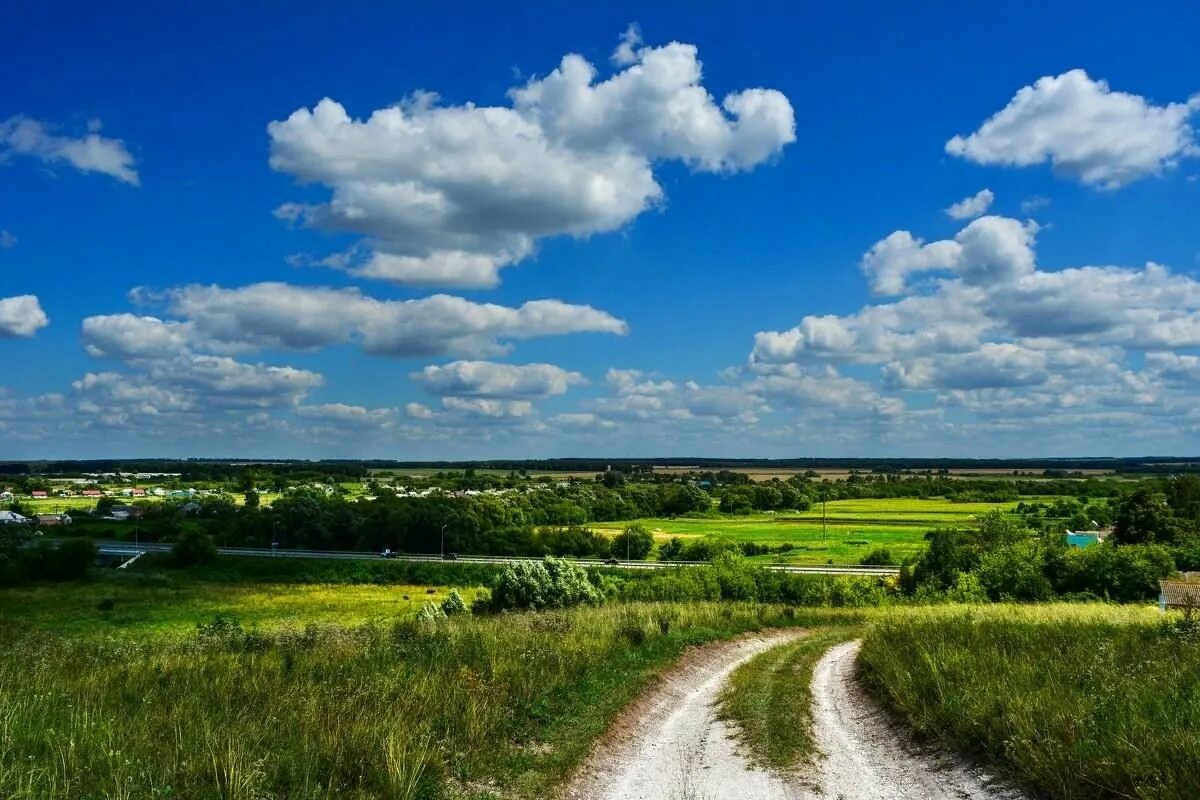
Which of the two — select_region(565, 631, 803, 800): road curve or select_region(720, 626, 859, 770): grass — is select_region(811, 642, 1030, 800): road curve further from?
select_region(565, 631, 803, 800): road curve

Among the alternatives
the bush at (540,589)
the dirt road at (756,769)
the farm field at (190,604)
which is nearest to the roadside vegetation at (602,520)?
the farm field at (190,604)

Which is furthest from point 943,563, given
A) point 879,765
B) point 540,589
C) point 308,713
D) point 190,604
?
point 190,604

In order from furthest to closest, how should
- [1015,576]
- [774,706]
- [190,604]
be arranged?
[190,604]
[1015,576]
[774,706]

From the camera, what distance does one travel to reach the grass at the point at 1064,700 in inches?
304

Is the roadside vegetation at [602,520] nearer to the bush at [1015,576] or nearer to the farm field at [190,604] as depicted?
the farm field at [190,604]

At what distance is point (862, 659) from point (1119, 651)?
5.16m

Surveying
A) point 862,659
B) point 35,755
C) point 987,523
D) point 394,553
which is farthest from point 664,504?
point 35,755

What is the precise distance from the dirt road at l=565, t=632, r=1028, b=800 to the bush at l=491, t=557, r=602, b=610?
21.4 metres

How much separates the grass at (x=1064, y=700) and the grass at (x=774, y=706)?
4.94 ft

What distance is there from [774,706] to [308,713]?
7.87m

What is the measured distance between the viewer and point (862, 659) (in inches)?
679

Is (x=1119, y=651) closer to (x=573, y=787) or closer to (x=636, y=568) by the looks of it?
(x=573, y=787)

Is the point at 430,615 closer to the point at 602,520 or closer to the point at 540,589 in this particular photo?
the point at 540,589

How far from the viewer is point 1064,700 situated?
32.7 feet
